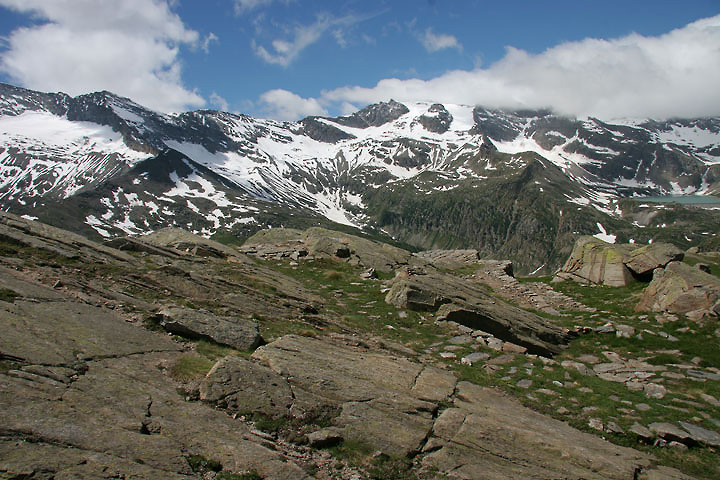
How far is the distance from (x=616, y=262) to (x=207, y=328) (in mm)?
39451

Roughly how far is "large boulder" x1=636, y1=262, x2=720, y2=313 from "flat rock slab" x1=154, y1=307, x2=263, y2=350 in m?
26.5

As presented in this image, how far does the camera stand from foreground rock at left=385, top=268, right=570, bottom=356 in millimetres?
23312

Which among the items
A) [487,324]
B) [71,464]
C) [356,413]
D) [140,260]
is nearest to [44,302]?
[71,464]

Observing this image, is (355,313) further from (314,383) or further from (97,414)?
(97,414)

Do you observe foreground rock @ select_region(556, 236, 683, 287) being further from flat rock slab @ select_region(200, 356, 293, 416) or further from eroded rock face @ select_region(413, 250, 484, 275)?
flat rock slab @ select_region(200, 356, 293, 416)

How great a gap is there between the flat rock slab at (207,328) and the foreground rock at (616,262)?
36.4 metres

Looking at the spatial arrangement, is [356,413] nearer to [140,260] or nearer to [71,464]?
[71,464]

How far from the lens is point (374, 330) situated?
2216cm

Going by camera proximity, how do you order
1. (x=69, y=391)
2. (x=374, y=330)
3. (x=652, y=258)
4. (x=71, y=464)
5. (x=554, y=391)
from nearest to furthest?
(x=71, y=464)
(x=69, y=391)
(x=554, y=391)
(x=374, y=330)
(x=652, y=258)

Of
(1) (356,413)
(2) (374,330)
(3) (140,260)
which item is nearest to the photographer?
(1) (356,413)

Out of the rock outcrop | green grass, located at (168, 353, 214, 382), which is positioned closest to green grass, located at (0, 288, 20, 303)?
green grass, located at (168, 353, 214, 382)

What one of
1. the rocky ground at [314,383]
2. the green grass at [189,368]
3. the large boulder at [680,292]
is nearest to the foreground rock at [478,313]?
the rocky ground at [314,383]

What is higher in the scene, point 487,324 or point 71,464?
point 487,324

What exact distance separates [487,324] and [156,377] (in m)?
18.0
